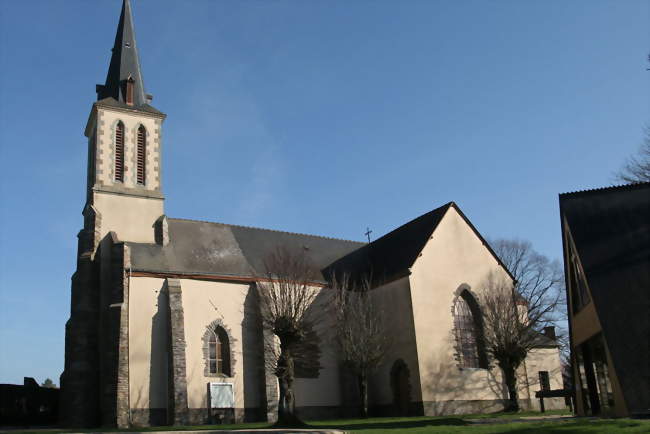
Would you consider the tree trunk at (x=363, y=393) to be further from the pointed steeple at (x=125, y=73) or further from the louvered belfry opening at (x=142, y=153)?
the pointed steeple at (x=125, y=73)

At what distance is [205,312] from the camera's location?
2898cm

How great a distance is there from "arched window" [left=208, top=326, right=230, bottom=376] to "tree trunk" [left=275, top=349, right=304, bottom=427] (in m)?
5.34

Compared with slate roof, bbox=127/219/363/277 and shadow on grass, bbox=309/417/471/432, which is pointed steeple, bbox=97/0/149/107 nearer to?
slate roof, bbox=127/219/363/277

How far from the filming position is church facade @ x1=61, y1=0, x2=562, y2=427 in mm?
26688

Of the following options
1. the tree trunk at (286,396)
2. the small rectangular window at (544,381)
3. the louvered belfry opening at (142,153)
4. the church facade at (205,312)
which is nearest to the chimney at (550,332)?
the church facade at (205,312)

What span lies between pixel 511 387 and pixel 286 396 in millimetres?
12492

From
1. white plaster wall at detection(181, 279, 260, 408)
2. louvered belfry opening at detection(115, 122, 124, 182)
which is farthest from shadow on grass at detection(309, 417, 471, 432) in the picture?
louvered belfry opening at detection(115, 122, 124, 182)

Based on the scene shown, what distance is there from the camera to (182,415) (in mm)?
25578

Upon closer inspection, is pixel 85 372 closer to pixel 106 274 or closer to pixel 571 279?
pixel 106 274

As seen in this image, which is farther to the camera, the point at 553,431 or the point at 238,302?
the point at 238,302

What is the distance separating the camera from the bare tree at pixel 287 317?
23.5 metres

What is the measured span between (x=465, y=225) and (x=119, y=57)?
2194 centimetres

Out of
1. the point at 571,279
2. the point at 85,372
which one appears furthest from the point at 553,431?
the point at 85,372

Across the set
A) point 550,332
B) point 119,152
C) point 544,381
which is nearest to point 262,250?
point 119,152
